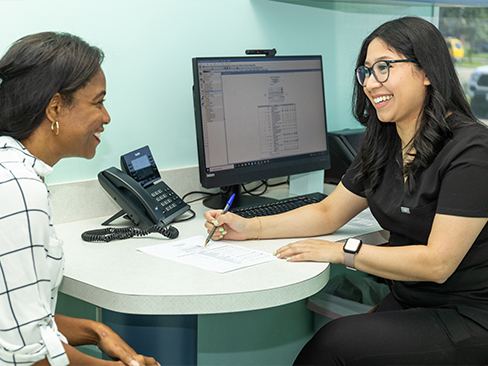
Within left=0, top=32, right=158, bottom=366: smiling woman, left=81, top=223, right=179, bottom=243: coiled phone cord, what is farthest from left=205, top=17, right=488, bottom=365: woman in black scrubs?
left=0, top=32, right=158, bottom=366: smiling woman

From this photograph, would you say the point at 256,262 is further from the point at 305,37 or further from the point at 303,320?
the point at 305,37

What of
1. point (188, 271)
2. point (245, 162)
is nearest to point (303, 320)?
point (245, 162)

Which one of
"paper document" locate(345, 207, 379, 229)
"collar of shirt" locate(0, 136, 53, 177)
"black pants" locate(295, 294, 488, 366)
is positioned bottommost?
"black pants" locate(295, 294, 488, 366)

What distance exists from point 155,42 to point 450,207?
111cm

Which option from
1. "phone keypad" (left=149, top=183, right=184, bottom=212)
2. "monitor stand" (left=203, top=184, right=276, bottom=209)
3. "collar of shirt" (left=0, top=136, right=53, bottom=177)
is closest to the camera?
"collar of shirt" (left=0, top=136, right=53, bottom=177)

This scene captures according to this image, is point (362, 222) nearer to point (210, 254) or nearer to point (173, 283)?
point (210, 254)

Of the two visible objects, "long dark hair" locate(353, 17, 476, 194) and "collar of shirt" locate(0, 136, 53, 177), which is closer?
"collar of shirt" locate(0, 136, 53, 177)

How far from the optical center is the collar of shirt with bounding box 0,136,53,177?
0.97 m

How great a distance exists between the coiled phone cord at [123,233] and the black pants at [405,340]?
50 cm

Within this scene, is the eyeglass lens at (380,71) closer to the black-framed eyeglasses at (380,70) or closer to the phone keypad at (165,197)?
the black-framed eyeglasses at (380,70)

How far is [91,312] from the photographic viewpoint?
159 centimetres

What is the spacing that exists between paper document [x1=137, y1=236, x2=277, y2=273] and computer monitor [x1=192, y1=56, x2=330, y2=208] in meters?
0.32

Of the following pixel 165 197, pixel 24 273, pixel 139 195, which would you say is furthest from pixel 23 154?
pixel 165 197

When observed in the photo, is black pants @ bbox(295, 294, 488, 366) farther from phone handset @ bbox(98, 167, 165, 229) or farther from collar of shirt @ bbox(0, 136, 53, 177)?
collar of shirt @ bbox(0, 136, 53, 177)
